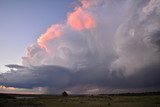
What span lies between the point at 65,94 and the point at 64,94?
3.01 ft

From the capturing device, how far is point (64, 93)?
186000 mm

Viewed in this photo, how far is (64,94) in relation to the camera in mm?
186625

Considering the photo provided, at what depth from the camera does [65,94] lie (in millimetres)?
187000

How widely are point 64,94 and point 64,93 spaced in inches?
45.6

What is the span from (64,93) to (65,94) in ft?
5.40
